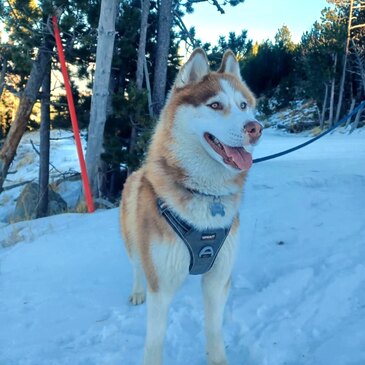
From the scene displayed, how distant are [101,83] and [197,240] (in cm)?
632

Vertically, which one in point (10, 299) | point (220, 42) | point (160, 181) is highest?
point (220, 42)

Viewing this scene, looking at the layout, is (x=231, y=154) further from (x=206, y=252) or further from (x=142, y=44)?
(x=142, y=44)

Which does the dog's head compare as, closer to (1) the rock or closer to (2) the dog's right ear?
(2) the dog's right ear

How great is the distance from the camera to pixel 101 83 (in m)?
8.02

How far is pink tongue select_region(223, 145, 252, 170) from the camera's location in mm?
2287

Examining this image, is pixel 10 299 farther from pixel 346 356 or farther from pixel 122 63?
pixel 122 63

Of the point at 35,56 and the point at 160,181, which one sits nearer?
the point at 160,181

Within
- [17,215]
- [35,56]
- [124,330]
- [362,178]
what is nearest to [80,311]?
[124,330]

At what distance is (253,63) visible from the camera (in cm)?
2819

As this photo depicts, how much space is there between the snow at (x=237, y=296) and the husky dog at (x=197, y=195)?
389 millimetres

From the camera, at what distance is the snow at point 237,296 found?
2658 mm

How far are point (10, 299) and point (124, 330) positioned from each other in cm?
119

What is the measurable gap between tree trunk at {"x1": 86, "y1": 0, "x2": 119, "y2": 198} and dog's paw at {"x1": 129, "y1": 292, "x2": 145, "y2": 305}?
16.5 feet

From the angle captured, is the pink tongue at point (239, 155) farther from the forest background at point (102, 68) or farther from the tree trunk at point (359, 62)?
the tree trunk at point (359, 62)
